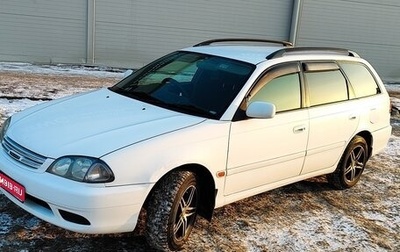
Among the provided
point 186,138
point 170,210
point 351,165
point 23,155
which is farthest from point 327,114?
point 23,155

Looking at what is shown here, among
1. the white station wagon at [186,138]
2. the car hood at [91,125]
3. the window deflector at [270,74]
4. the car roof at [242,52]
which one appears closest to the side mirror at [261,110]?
the white station wagon at [186,138]

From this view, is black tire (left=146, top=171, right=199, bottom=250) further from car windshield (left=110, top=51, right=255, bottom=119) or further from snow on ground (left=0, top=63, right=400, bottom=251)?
car windshield (left=110, top=51, right=255, bottom=119)

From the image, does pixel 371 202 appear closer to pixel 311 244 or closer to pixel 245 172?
pixel 311 244

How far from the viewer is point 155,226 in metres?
3.36

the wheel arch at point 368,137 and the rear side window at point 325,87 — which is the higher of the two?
→ the rear side window at point 325,87

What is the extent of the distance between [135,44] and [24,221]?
10.8 metres

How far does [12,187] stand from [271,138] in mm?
2158

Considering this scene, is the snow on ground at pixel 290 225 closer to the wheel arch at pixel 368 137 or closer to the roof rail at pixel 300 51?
the wheel arch at pixel 368 137

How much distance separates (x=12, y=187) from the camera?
332 centimetres

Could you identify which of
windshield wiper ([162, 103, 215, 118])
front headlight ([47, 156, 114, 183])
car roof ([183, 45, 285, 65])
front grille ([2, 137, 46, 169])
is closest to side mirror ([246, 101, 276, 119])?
windshield wiper ([162, 103, 215, 118])

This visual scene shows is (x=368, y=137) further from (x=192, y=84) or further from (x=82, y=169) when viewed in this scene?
(x=82, y=169)

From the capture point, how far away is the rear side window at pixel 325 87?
4641mm

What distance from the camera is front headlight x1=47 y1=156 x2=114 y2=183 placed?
3.07m

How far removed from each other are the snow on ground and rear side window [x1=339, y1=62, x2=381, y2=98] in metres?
1.14
